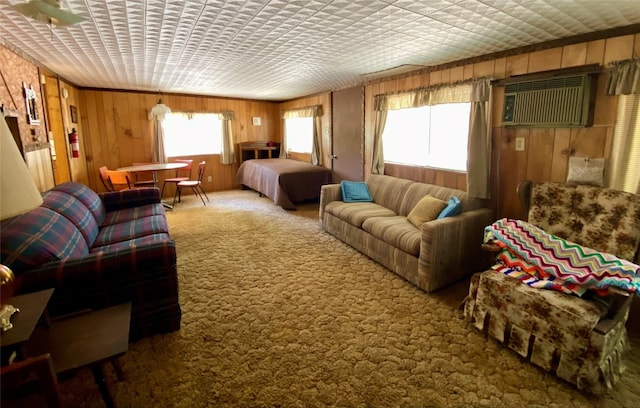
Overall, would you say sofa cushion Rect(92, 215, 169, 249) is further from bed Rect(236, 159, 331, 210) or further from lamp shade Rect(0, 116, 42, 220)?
bed Rect(236, 159, 331, 210)

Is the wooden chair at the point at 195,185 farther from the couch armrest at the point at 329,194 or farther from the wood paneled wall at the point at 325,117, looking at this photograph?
the couch armrest at the point at 329,194

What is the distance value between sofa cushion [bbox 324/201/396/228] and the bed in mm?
1561

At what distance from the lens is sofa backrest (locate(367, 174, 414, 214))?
406 cm

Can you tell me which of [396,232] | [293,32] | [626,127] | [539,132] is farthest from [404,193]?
[293,32]

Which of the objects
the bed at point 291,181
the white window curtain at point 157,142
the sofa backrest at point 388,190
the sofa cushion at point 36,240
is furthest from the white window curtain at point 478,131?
the white window curtain at point 157,142

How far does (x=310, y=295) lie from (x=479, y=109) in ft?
8.06

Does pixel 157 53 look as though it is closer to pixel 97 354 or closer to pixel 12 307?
pixel 12 307

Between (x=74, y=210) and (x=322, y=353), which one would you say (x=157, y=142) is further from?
(x=322, y=353)

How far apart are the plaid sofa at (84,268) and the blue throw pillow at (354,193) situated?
2.63 metres

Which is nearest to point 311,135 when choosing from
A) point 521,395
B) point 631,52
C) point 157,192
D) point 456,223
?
point 157,192

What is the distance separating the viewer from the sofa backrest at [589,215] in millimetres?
2088

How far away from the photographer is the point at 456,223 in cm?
285

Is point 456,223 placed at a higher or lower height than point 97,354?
higher

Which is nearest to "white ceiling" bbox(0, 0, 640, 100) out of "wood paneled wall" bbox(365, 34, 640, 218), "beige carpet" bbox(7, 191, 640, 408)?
"wood paneled wall" bbox(365, 34, 640, 218)
